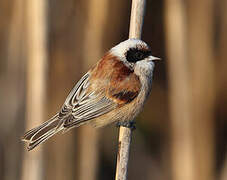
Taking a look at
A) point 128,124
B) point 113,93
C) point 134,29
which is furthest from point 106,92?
point 134,29

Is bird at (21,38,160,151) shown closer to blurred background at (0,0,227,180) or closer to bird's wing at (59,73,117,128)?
bird's wing at (59,73,117,128)

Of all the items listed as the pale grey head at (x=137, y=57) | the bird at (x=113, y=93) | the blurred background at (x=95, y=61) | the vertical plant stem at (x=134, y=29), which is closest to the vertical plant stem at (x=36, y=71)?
the blurred background at (x=95, y=61)

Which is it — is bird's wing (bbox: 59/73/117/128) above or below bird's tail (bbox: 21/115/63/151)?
above

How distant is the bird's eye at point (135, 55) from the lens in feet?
11.6

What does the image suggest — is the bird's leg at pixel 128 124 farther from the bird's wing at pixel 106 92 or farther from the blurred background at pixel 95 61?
the blurred background at pixel 95 61

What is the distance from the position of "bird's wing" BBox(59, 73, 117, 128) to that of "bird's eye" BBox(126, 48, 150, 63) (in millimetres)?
366

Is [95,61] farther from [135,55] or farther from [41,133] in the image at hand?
[41,133]

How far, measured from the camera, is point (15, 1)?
4051mm

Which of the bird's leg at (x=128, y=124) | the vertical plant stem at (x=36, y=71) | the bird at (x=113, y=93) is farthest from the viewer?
the vertical plant stem at (x=36, y=71)

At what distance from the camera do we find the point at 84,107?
3.49m

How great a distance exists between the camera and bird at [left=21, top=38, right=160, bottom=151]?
3474 millimetres

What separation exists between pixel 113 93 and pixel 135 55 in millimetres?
337

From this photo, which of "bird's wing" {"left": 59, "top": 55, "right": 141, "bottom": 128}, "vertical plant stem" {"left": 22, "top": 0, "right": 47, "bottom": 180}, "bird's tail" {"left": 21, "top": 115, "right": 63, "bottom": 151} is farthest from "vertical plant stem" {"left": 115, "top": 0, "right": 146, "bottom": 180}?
"vertical plant stem" {"left": 22, "top": 0, "right": 47, "bottom": 180}

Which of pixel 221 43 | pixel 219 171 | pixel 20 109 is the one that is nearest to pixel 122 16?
pixel 221 43
